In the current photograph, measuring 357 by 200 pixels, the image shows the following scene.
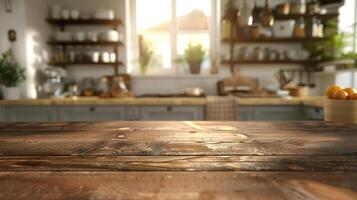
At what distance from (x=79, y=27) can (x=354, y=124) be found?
2883mm

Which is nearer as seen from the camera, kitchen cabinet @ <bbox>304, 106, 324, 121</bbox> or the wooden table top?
the wooden table top

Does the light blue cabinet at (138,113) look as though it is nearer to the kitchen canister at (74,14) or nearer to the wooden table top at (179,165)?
the kitchen canister at (74,14)

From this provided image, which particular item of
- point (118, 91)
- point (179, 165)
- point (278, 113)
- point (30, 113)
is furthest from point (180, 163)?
point (30, 113)

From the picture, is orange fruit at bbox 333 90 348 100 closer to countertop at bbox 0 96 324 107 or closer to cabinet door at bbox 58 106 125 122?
countertop at bbox 0 96 324 107

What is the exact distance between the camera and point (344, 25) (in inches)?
112

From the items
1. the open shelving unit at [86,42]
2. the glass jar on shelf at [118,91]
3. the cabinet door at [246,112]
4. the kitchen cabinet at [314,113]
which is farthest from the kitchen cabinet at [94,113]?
the kitchen cabinet at [314,113]

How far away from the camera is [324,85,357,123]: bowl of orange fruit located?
3.34 feet

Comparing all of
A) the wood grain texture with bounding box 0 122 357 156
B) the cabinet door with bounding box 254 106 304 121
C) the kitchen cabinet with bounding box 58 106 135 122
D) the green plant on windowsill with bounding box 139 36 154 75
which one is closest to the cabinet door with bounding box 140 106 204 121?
the kitchen cabinet with bounding box 58 106 135 122

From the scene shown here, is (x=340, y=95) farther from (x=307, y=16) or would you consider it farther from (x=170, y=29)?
(x=170, y=29)

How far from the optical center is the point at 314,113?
214 cm

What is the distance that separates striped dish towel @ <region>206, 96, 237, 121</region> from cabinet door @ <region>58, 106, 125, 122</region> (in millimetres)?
773

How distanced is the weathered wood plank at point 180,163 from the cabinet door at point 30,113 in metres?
1.92

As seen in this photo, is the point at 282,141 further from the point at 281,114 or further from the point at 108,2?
the point at 108,2

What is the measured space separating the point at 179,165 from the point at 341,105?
83 centimetres
